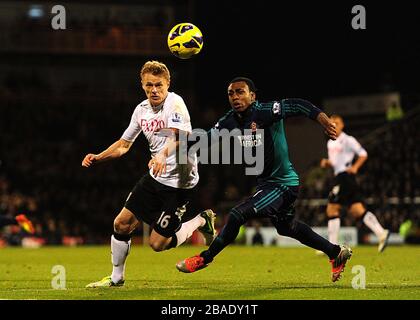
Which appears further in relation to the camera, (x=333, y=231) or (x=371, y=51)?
(x=371, y=51)

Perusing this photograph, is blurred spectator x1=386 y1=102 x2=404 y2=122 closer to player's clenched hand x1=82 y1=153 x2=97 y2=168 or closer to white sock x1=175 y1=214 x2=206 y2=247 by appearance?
white sock x1=175 y1=214 x2=206 y2=247

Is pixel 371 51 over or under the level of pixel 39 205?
over

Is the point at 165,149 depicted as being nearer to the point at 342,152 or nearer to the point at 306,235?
the point at 306,235

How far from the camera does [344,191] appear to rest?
55.6ft

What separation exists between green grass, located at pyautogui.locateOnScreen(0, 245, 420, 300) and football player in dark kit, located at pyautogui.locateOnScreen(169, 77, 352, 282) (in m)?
0.40

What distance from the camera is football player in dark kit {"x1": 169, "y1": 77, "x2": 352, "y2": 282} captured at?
9.26m

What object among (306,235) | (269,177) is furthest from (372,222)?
(269,177)

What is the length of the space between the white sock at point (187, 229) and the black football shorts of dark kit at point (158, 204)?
0.88ft

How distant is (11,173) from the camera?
29.6 m

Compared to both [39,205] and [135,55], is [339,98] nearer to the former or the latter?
[135,55]

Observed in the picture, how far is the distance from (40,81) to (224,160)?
1060 cm

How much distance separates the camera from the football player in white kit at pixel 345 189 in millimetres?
16812
